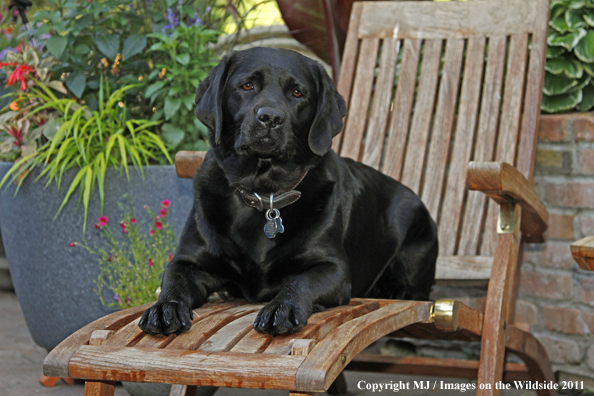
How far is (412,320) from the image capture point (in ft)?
5.32

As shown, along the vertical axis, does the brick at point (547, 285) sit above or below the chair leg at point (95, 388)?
above

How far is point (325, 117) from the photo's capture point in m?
1.81

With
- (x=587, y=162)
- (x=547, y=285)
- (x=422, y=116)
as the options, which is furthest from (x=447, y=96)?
(x=547, y=285)

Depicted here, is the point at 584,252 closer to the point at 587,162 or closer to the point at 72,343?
the point at 72,343

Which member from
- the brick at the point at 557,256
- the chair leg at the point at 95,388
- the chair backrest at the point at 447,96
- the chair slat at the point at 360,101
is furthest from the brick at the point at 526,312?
the chair leg at the point at 95,388

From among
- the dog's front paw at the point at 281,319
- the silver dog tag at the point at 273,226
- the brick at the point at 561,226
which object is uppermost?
the brick at the point at 561,226

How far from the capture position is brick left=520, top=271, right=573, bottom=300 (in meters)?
2.54

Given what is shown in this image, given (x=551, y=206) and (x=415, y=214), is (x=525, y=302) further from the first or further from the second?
(x=415, y=214)

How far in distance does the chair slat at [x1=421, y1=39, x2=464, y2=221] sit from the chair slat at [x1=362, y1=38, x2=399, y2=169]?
0.67 feet

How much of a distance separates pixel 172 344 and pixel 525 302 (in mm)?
1779

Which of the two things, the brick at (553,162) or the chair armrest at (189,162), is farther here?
the brick at (553,162)

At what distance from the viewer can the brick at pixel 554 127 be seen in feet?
8.31

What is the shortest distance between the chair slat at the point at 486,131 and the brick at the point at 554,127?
19 cm

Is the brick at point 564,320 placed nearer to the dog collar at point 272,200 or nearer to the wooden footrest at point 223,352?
the wooden footrest at point 223,352
